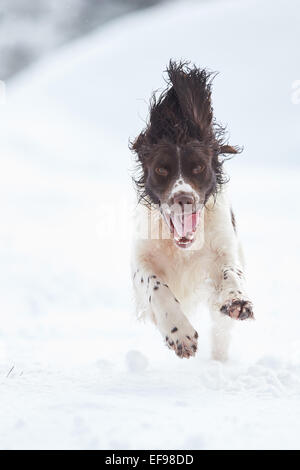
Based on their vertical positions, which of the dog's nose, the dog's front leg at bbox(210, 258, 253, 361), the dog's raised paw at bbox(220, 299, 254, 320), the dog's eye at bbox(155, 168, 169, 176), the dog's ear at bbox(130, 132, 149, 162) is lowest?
the dog's raised paw at bbox(220, 299, 254, 320)

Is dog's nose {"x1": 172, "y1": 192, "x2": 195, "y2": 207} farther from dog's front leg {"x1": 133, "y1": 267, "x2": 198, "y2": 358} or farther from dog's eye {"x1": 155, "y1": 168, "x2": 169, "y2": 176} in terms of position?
dog's front leg {"x1": 133, "y1": 267, "x2": 198, "y2": 358}

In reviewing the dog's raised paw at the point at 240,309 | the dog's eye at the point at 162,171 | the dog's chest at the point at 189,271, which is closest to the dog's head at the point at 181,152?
the dog's eye at the point at 162,171

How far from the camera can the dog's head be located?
407cm

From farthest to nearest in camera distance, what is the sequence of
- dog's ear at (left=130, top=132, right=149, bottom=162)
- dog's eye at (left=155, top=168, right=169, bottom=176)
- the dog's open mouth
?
dog's ear at (left=130, top=132, right=149, bottom=162)
dog's eye at (left=155, top=168, right=169, bottom=176)
the dog's open mouth

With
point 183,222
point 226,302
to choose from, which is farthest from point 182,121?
point 226,302

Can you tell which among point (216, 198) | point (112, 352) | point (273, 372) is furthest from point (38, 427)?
point (112, 352)

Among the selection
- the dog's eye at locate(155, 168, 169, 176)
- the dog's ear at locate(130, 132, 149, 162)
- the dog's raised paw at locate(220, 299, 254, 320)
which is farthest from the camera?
the dog's ear at locate(130, 132, 149, 162)

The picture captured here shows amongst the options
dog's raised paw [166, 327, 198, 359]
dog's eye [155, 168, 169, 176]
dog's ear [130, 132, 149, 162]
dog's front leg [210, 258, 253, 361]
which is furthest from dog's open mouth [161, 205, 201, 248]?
dog's raised paw [166, 327, 198, 359]

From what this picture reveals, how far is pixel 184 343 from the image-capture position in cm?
362

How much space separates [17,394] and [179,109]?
2285mm

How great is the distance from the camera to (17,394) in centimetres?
319

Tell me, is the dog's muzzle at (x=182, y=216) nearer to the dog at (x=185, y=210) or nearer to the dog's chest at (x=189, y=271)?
the dog at (x=185, y=210)

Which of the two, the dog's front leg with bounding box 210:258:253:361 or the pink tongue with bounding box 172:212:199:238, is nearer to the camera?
the dog's front leg with bounding box 210:258:253:361
